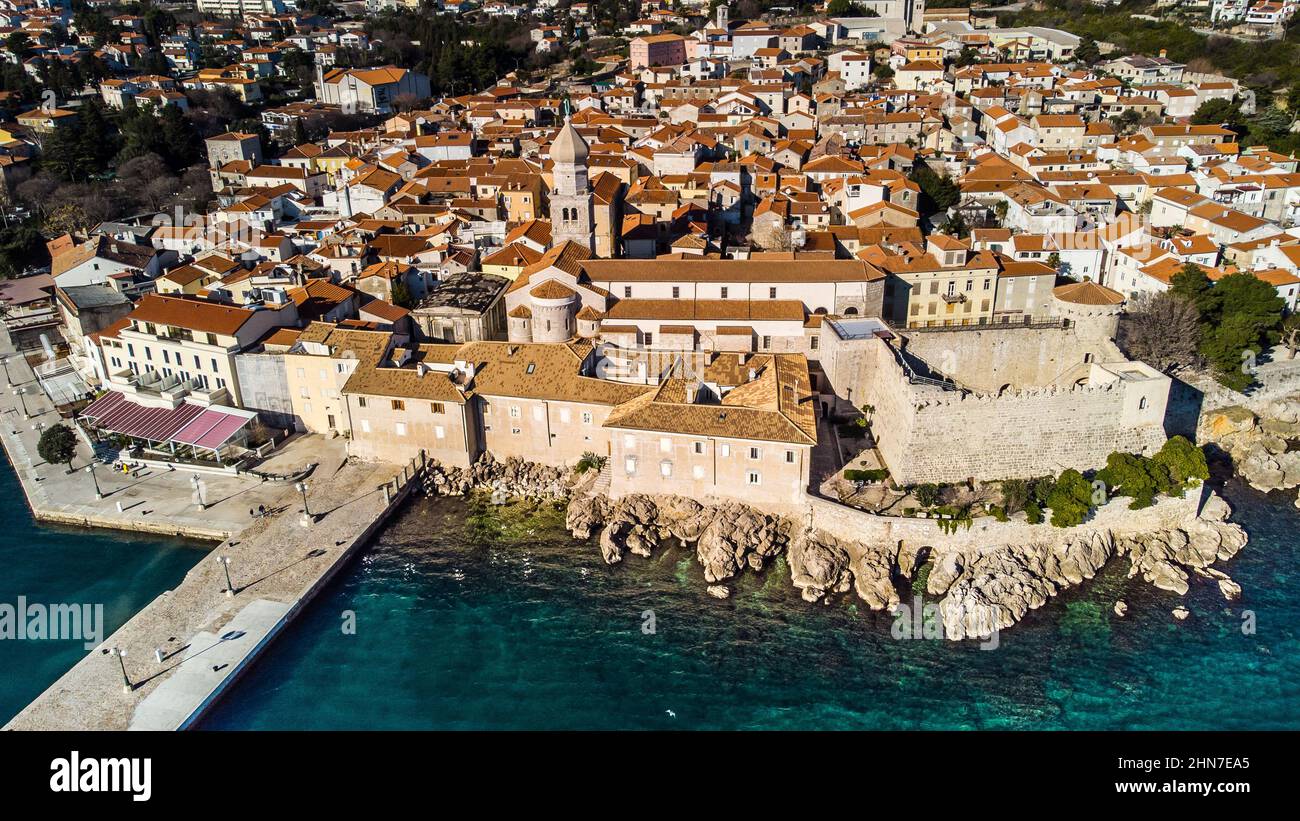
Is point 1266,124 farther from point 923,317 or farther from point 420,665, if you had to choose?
point 420,665

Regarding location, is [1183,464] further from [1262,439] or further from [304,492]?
[304,492]

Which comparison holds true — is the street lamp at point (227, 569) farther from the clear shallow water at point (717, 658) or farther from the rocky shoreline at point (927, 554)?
the rocky shoreline at point (927, 554)

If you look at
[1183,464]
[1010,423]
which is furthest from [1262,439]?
[1010,423]

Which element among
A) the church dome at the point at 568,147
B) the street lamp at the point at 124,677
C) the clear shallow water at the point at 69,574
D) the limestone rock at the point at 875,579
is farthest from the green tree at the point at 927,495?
the clear shallow water at the point at 69,574

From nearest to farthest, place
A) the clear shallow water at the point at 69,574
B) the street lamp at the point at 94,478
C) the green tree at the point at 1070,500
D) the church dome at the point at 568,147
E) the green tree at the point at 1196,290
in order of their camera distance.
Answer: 1. the clear shallow water at the point at 69,574
2. the green tree at the point at 1070,500
3. the street lamp at the point at 94,478
4. the green tree at the point at 1196,290
5. the church dome at the point at 568,147

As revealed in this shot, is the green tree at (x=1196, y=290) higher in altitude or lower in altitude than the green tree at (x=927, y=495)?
higher

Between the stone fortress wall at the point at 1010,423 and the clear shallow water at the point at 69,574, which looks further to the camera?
the stone fortress wall at the point at 1010,423

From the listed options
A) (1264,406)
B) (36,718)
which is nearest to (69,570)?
(36,718)
